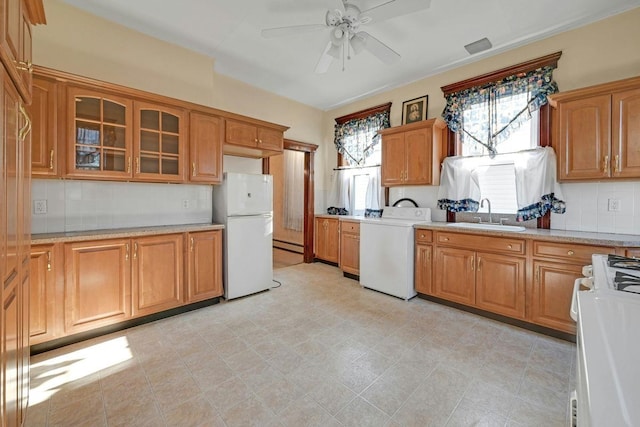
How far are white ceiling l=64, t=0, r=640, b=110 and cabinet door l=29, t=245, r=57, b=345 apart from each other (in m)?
2.30

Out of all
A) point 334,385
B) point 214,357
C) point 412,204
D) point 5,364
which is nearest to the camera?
point 5,364

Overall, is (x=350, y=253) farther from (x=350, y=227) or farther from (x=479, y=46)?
(x=479, y=46)

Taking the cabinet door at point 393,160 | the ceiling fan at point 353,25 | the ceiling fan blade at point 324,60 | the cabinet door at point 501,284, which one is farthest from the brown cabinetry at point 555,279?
the ceiling fan blade at point 324,60

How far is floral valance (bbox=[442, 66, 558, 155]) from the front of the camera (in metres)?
2.83

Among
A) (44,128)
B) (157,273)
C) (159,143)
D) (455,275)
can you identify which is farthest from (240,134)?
(455,275)

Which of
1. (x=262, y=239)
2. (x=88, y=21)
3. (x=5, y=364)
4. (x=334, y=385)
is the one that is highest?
A: (x=88, y=21)

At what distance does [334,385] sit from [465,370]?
989mm

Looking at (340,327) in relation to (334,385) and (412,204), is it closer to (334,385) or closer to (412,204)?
(334,385)

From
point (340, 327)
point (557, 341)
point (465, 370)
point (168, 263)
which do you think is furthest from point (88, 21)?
point (557, 341)

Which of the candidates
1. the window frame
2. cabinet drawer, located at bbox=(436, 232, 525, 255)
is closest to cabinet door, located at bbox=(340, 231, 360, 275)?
cabinet drawer, located at bbox=(436, 232, 525, 255)

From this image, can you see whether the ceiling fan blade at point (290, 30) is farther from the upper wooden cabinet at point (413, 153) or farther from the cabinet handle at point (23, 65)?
the upper wooden cabinet at point (413, 153)

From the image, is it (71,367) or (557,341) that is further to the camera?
(557,341)

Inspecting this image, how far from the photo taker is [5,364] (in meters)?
1.06

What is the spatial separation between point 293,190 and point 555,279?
16.0 feet
